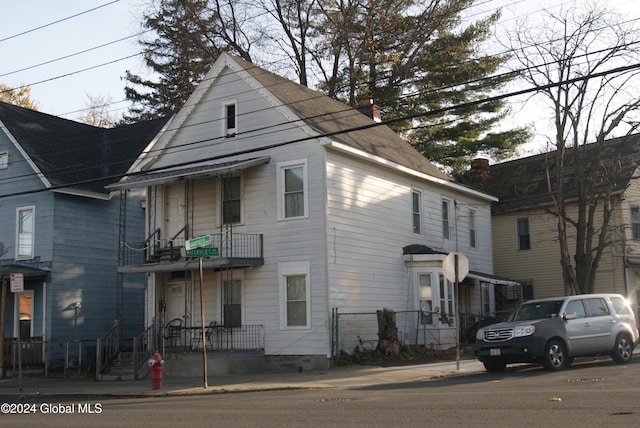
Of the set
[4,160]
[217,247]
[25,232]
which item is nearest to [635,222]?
[217,247]

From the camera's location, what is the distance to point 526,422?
9539 millimetres

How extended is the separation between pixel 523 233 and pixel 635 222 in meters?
5.22

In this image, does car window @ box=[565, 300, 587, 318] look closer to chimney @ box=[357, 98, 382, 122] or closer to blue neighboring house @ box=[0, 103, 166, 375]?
chimney @ box=[357, 98, 382, 122]

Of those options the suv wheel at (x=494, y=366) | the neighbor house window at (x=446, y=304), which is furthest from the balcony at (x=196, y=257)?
the suv wheel at (x=494, y=366)

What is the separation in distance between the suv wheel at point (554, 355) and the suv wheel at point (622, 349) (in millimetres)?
1883

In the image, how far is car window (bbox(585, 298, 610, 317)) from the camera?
18.5m

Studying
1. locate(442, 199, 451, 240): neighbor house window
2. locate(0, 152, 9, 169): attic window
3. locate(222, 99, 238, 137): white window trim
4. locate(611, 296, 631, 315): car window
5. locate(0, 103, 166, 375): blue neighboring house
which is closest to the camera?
locate(611, 296, 631, 315): car window

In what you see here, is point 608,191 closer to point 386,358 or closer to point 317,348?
point 386,358

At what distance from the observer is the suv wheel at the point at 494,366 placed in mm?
18078

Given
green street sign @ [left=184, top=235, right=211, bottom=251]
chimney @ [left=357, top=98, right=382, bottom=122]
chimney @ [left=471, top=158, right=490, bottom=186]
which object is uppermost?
chimney @ [left=357, top=98, right=382, bottom=122]

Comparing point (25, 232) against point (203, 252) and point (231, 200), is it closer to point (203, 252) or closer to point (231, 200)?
point (231, 200)

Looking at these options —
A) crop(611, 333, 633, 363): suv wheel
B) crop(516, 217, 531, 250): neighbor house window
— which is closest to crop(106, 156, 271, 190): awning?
crop(611, 333, 633, 363): suv wheel

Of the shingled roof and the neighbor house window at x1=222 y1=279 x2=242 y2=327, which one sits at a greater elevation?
the shingled roof

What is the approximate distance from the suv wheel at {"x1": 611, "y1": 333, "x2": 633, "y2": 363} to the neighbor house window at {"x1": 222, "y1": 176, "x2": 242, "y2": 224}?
1162 centimetres
